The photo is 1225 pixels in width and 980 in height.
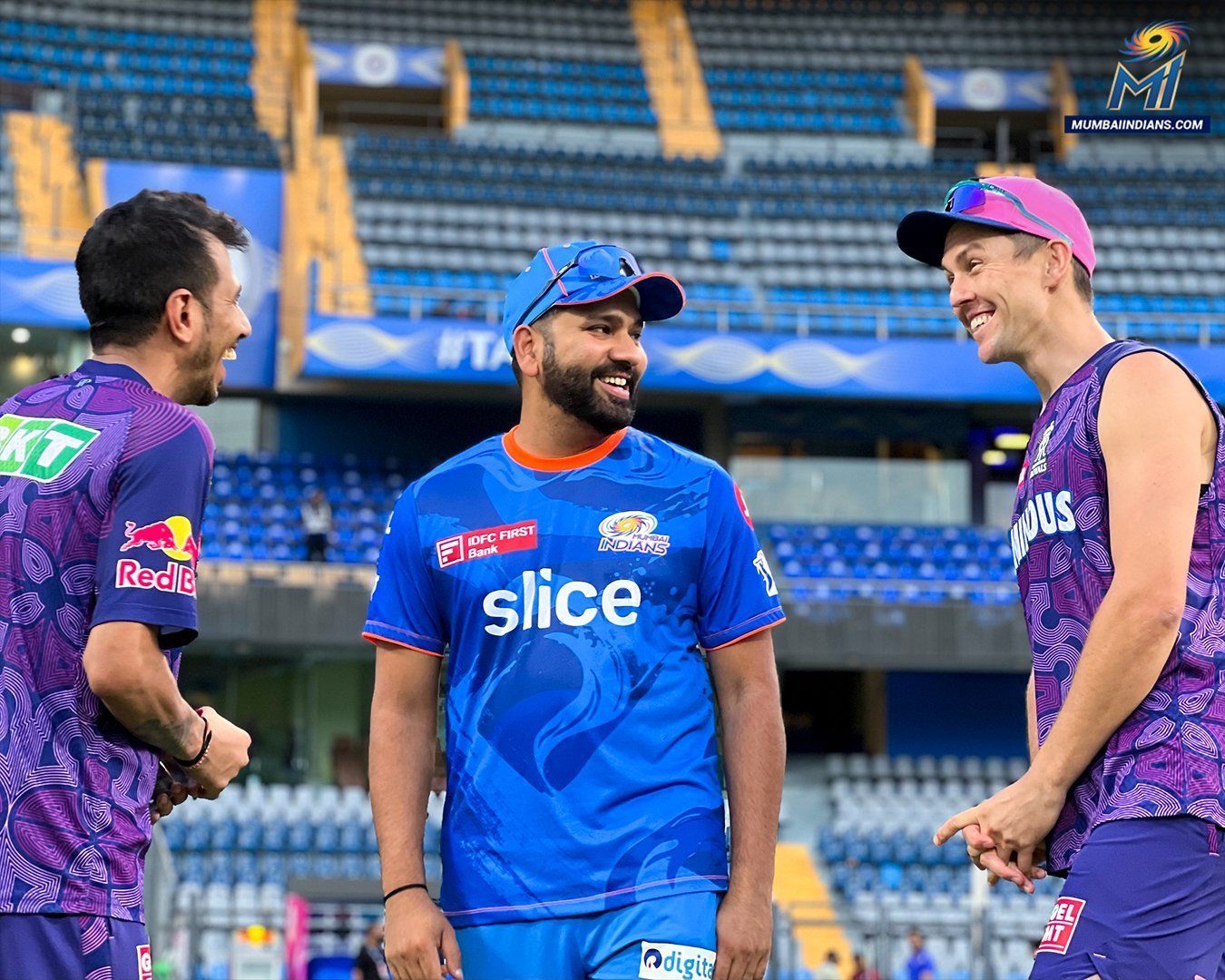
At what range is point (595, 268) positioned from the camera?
12.8 ft

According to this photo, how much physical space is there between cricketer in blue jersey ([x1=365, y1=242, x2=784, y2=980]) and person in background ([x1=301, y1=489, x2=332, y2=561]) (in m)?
18.6

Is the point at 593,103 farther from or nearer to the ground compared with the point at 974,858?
farther from the ground

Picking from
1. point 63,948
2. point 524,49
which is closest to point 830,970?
point 63,948

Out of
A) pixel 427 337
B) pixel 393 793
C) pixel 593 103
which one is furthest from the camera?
pixel 593 103

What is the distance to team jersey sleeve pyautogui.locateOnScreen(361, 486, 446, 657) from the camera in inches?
149

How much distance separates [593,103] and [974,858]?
28261 millimetres

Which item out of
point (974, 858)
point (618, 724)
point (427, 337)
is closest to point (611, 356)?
point (618, 724)

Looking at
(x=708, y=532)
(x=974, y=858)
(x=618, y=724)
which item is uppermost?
(x=708, y=532)

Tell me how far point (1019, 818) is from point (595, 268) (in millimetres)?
1517

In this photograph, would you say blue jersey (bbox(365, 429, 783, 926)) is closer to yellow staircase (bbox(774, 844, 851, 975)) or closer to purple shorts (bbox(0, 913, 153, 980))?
purple shorts (bbox(0, 913, 153, 980))

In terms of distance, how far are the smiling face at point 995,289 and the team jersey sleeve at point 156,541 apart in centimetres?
163

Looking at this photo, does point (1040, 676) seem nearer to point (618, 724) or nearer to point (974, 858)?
point (974, 858)

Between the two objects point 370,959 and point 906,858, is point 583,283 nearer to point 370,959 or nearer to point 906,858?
point 370,959

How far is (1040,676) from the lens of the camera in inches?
139
